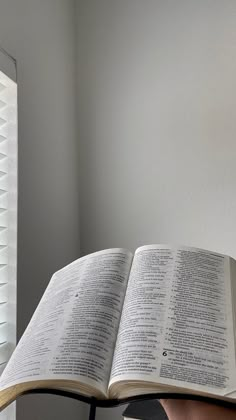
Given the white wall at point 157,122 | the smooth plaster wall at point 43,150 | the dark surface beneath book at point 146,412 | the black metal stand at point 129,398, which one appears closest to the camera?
the black metal stand at point 129,398

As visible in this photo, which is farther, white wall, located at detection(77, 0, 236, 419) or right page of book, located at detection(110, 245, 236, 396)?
white wall, located at detection(77, 0, 236, 419)

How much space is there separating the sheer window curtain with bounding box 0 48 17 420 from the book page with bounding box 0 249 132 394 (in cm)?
30

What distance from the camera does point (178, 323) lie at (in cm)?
51

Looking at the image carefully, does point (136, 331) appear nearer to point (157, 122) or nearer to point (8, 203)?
point (8, 203)

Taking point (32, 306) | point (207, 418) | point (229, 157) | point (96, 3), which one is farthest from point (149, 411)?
point (96, 3)

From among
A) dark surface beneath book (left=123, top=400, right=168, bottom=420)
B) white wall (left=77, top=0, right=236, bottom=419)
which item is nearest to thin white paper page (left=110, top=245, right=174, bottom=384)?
dark surface beneath book (left=123, top=400, right=168, bottom=420)

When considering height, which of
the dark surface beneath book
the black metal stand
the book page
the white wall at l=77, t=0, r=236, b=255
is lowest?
the dark surface beneath book

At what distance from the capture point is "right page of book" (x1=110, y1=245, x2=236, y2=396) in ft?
1.48

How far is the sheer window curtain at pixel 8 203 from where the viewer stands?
3.02 ft

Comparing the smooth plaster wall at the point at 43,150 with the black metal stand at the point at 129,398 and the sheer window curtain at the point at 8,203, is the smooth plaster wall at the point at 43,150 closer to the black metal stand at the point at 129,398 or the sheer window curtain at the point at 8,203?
the sheer window curtain at the point at 8,203

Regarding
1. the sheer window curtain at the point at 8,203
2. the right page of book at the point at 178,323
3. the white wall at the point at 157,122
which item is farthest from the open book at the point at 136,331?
the white wall at the point at 157,122

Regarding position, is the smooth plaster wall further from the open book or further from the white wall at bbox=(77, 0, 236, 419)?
the open book

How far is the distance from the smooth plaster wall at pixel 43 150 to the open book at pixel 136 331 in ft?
1.32

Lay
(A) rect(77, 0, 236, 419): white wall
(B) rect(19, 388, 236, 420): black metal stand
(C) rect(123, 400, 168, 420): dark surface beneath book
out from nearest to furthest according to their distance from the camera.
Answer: (B) rect(19, 388, 236, 420): black metal stand → (C) rect(123, 400, 168, 420): dark surface beneath book → (A) rect(77, 0, 236, 419): white wall
